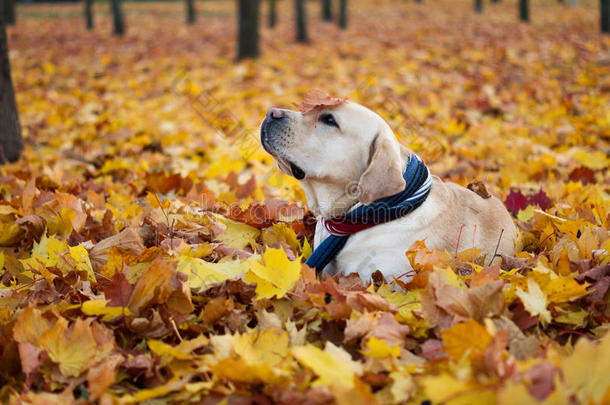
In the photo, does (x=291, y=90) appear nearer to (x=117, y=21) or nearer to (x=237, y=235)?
(x=237, y=235)

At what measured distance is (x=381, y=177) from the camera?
2648 mm

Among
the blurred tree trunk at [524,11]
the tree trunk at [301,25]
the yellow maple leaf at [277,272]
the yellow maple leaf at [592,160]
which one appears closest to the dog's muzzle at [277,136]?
the yellow maple leaf at [277,272]

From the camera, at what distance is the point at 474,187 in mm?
3422

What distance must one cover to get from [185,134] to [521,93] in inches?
232

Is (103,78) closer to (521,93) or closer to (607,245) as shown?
(521,93)

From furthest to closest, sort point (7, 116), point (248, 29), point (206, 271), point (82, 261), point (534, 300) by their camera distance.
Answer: point (248, 29)
point (7, 116)
point (82, 261)
point (206, 271)
point (534, 300)

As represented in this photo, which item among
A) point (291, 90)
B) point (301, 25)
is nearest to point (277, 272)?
point (291, 90)

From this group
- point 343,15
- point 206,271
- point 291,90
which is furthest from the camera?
point 343,15

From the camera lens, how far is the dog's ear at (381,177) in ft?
8.69

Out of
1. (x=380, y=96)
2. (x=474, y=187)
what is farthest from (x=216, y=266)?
(x=380, y=96)

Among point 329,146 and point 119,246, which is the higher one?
point 329,146

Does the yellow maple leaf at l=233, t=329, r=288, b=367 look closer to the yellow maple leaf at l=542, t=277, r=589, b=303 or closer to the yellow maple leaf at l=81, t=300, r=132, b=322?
the yellow maple leaf at l=81, t=300, r=132, b=322

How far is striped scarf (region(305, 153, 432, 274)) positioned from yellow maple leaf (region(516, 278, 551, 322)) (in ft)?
2.79

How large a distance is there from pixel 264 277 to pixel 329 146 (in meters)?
0.99
